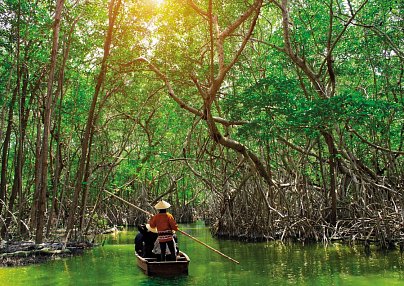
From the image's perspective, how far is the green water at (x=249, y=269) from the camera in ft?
23.8

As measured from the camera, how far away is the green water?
7254 mm

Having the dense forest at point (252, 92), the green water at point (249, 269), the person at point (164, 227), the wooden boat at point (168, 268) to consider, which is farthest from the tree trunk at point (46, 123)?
the wooden boat at point (168, 268)

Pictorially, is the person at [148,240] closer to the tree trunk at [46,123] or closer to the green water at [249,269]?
the green water at [249,269]

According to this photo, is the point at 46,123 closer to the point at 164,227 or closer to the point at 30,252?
the point at 30,252

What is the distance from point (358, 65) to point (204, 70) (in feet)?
13.2

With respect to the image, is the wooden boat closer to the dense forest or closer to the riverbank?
the riverbank

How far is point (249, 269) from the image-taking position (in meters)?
8.36

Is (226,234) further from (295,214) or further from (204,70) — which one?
(204,70)

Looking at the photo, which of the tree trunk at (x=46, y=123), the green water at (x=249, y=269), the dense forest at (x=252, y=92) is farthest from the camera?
the dense forest at (x=252, y=92)

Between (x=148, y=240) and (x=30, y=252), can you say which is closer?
(x=148, y=240)

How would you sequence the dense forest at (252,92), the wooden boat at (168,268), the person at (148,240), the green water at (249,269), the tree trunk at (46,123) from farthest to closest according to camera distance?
the dense forest at (252,92) → the tree trunk at (46,123) → the person at (148,240) → the wooden boat at (168,268) → the green water at (249,269)

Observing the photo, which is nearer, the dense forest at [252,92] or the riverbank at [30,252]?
the riverbank at [30,252]

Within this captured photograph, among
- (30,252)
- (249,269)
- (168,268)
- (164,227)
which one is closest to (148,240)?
(164,227)

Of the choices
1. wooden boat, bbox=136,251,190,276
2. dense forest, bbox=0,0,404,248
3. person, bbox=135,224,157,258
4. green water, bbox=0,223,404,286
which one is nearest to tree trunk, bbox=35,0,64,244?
dense forest, bbox=0,0,404,248
